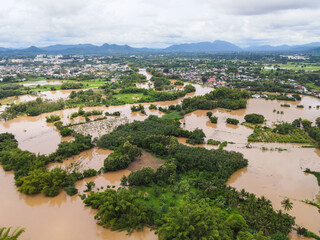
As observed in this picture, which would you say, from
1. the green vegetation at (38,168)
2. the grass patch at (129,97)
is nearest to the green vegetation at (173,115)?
the grass patch at (129,97)

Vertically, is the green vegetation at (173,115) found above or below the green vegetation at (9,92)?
below

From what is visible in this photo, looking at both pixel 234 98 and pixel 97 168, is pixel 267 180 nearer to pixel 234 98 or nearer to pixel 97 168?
pixel 97 168

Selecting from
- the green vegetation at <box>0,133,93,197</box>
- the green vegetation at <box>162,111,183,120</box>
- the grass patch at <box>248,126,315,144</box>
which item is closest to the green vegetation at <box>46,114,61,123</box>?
the green vegetation at <box>0,133,93,197</box>

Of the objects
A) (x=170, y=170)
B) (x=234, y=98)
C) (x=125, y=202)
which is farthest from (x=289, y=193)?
(x=234, y=98)

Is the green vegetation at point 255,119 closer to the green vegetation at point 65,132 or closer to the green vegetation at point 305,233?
the green vegetation at point 305,233

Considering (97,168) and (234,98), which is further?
(234,98)

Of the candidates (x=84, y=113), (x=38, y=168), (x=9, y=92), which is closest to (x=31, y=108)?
(x=84, y=113)

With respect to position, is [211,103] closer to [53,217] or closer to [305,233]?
[305,233]

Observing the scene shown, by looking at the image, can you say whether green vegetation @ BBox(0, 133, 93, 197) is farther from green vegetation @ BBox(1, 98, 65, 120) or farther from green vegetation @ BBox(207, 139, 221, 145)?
green vegetation @ BBox(207, 139, 221, 145)
